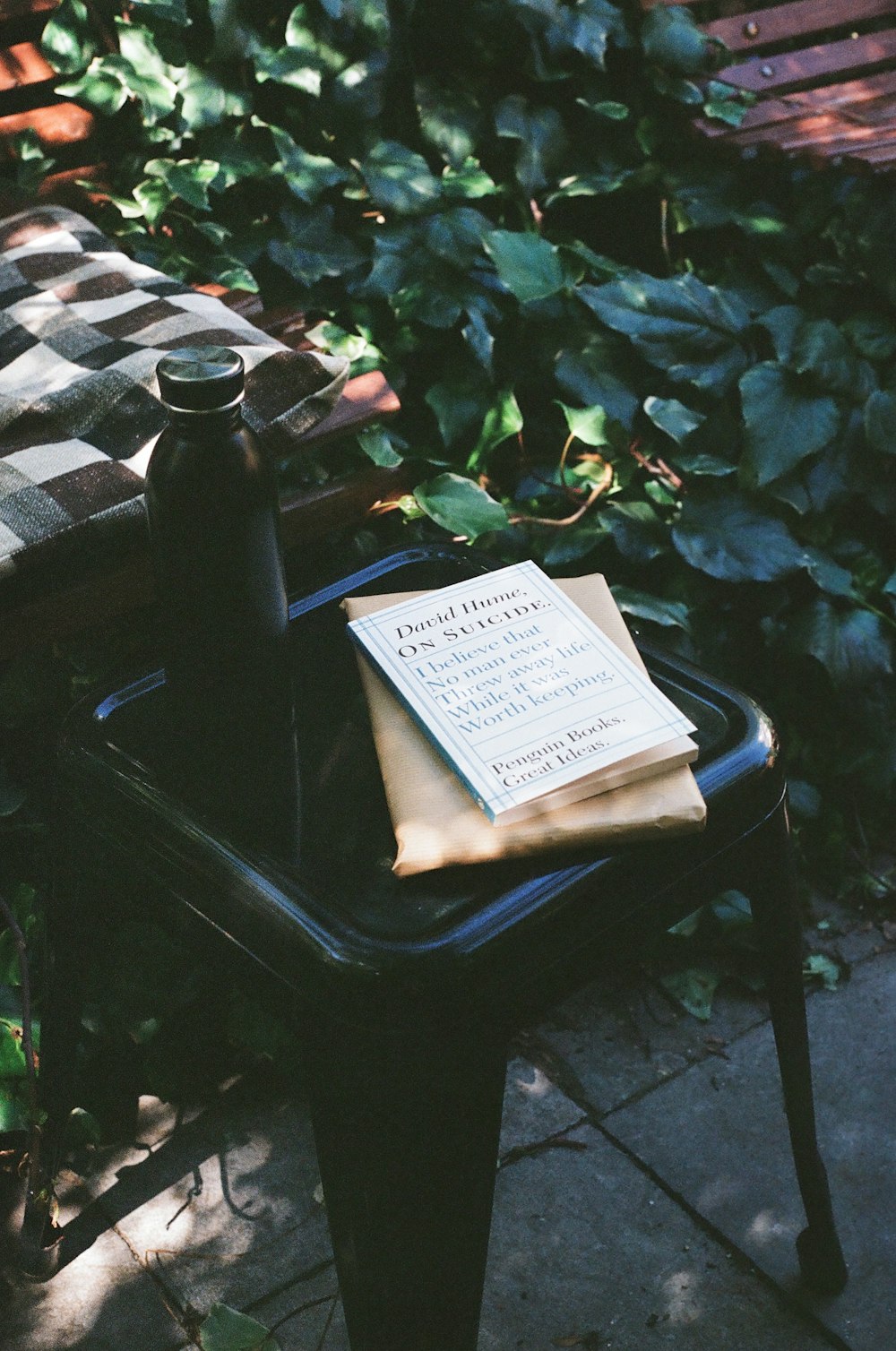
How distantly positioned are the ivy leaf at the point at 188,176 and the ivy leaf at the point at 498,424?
0.55 metres

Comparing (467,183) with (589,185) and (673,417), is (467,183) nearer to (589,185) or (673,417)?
(589,185)

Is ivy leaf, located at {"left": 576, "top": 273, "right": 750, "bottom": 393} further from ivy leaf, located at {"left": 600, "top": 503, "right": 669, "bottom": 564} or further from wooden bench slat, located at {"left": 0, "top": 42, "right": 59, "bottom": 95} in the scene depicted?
wooden bench slat, located at {"left": 0, "top": 42, "right": 59, "bottom": 95}

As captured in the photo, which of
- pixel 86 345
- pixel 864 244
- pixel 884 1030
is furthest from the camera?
pixel 864 244

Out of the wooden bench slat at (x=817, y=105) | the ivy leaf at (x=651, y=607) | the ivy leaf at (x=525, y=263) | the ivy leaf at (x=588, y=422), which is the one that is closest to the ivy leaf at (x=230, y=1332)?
the ivy leaf at (x=651, y=607)

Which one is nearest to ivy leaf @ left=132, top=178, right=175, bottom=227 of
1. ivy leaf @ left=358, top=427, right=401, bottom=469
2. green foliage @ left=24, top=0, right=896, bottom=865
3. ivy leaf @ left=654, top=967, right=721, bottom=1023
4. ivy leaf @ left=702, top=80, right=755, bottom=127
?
green foliage @ left=24, top=0, right=896, bottom=865

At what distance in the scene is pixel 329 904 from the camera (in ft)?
2.99

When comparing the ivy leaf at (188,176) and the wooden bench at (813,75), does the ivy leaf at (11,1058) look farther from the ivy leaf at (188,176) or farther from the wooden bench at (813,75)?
the wooden bench at (813,75)

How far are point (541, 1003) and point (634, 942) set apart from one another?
105 mm

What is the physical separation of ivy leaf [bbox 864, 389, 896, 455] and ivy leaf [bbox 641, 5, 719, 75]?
79cm

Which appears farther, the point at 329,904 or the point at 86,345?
the point at 86,345

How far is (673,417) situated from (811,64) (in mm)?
1076

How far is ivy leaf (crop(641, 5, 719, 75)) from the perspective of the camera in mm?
2242

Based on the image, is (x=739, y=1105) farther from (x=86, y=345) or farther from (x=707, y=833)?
(x=86, y=345)

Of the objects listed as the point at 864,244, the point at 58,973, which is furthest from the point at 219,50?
the point at 58,973
